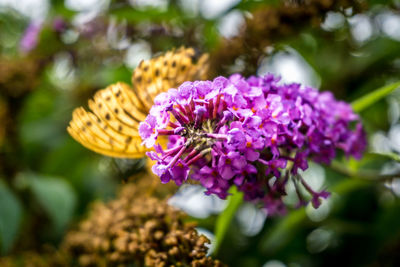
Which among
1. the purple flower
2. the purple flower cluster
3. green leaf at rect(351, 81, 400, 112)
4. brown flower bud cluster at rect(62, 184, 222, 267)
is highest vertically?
the purple flower

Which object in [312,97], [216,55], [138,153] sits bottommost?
[138,153]

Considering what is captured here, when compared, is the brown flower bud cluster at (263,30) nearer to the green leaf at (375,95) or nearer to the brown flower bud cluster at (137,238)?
the green leaf at (375,95)

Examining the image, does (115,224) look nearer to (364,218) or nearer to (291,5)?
(291,5)

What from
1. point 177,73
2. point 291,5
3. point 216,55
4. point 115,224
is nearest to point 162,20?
point 216,55

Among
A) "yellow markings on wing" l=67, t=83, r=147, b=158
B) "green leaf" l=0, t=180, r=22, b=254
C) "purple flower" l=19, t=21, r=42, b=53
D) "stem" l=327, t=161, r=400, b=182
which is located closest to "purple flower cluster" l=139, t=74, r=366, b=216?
"yellow markings on wing" l=67, t=83, r=147, b=158

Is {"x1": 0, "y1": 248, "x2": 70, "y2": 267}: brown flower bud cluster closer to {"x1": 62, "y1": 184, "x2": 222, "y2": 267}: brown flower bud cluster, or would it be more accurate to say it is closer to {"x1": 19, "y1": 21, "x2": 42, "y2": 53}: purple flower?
{"x1": 62, "y1": 184, "x2": 222, "y2": 267}: brown flower bud cluster

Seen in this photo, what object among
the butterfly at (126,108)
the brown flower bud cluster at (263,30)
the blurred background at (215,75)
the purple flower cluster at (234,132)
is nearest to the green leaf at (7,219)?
the blurred background at (215,75)
